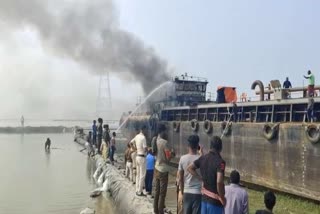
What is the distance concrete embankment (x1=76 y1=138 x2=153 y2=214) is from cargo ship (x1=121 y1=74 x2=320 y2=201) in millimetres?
5619

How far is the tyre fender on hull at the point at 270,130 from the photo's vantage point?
1591cm

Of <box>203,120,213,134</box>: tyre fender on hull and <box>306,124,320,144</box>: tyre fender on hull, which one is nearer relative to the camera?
<box>306,124,320,144</box>: tyre fender on hull

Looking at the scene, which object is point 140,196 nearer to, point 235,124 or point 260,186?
point 260,186

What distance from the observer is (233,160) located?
1964cm

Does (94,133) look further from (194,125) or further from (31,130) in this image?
(31,130)

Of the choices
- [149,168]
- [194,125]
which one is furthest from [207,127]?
[149,168]

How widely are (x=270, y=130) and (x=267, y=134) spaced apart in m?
0.23

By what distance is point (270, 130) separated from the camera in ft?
53.3

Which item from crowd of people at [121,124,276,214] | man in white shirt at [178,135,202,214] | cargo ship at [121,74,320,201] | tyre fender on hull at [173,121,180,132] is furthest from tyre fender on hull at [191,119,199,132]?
man in white shirt at [178,135,202,214]

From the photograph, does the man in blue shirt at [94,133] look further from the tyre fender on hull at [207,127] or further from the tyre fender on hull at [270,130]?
the tyre fender on hull at [270,130]

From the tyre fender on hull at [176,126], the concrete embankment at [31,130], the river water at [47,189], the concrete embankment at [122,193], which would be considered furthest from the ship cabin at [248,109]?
the concrete embankment at [31,130]

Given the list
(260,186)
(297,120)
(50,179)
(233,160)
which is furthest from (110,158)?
(297,120)

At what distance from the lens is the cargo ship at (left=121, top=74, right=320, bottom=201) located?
549 inches

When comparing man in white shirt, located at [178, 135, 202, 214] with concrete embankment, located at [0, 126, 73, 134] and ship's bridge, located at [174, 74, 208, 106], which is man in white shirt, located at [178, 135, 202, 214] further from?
concrete embankment, located at [0, 126, 73, 134]
